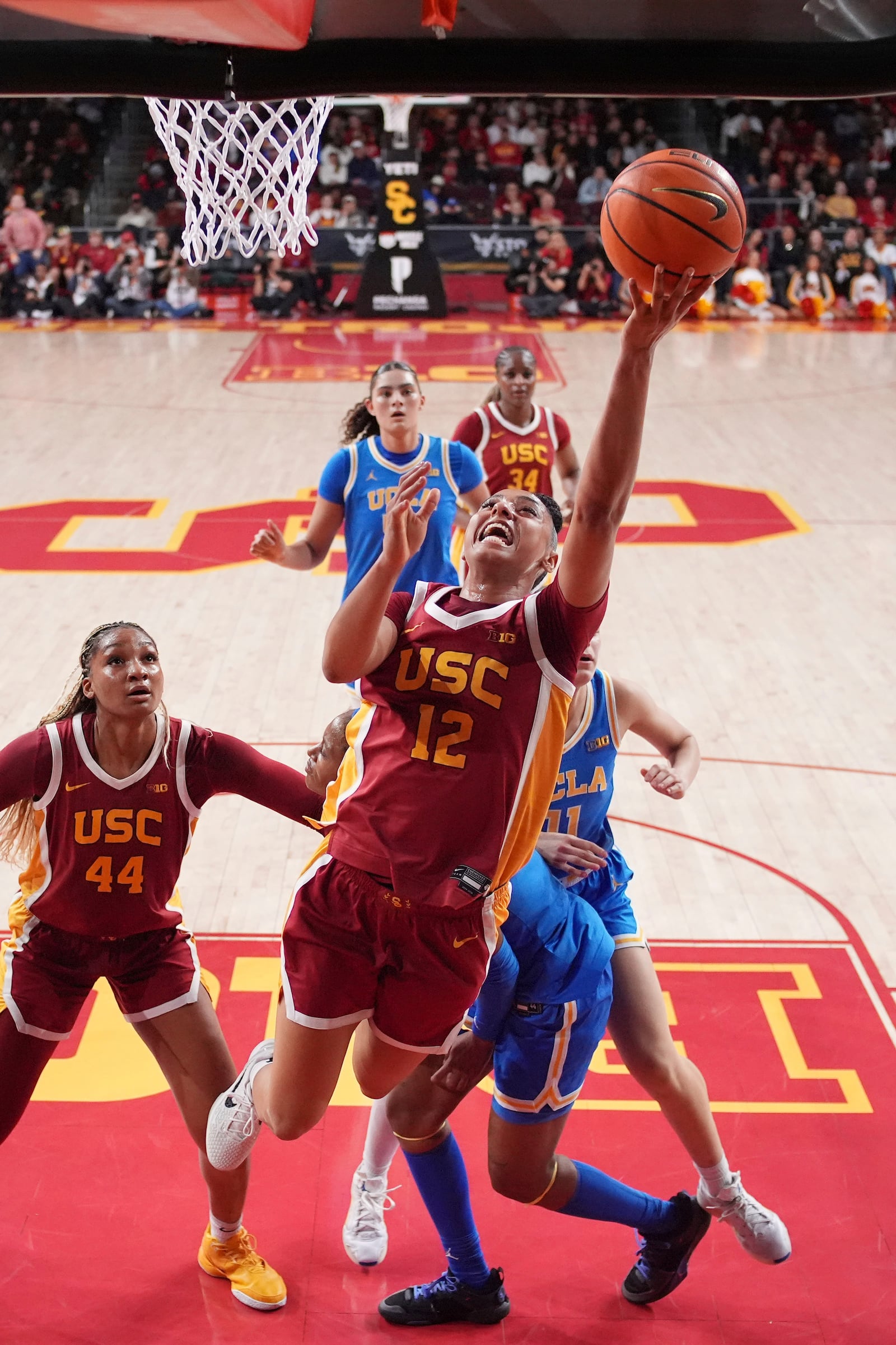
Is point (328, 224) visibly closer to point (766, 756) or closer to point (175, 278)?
point (175, 278)

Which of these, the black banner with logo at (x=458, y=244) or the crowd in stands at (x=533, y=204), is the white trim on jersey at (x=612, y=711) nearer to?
the crowd in stands at (x=533, y=204)

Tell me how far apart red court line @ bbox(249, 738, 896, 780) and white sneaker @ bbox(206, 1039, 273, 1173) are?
326cm

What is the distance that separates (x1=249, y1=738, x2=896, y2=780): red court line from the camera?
657cm

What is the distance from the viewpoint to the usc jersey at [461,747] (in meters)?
2.98

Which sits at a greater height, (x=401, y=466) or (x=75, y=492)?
(x=401, y=466)

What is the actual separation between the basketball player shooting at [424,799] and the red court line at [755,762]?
345cm

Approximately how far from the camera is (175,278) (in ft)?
66.1

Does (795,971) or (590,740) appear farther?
(795,971)

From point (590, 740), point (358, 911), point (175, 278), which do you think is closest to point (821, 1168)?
point (590, 740)

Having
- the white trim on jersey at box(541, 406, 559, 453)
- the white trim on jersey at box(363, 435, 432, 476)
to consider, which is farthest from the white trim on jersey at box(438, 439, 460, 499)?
the white trim on jersey at box(541, 406, 559, 453)

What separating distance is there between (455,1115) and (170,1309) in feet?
3.75

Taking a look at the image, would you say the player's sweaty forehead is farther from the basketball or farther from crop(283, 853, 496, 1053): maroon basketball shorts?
crop(283, 853, 496, 1053): maroon basketball shorts

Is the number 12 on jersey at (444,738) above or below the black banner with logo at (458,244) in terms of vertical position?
above

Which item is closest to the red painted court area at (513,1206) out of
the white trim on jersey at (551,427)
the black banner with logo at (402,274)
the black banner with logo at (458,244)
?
the white trim on jersey at (551,427)
